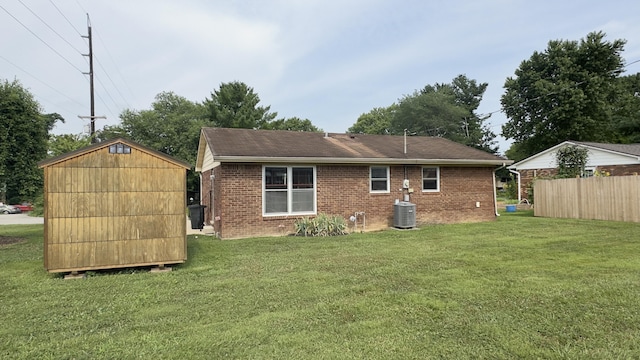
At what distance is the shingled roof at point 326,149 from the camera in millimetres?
10875

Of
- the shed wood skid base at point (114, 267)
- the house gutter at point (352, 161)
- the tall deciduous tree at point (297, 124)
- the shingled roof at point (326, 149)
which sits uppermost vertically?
the tall deciduous tree at point (297, 124)

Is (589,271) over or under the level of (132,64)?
under

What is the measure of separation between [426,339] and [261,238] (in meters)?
7.36

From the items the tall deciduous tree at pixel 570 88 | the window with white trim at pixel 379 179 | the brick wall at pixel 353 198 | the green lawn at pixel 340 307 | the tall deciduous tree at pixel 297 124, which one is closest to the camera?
the green lawn at pixel 340 307

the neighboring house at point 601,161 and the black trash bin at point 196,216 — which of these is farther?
the neighboring house at point 601,161

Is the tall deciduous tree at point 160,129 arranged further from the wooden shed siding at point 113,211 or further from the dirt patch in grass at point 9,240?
the wooden shed siding at point 113,211

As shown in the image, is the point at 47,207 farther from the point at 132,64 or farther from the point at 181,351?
the point at 132,64

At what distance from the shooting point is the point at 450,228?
11.9m

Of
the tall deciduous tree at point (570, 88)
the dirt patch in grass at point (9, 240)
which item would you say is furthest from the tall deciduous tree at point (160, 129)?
the tall deciduous tree at point (570, 88)

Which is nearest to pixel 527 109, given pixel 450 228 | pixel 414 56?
pixel 414 56

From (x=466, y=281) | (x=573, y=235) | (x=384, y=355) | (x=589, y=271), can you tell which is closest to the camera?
(x=384, y=355)

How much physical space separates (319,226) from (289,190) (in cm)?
146

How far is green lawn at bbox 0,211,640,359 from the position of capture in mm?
3328

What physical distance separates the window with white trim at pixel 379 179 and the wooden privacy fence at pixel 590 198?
26.2ft
